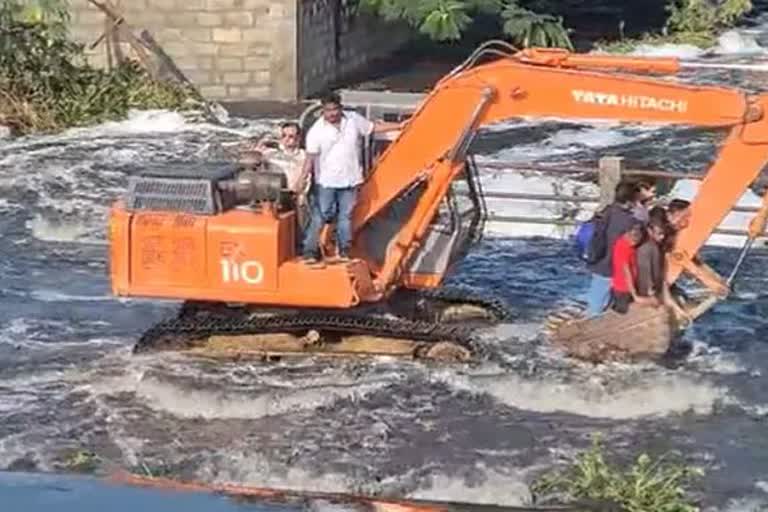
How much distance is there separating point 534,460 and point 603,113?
10.4ft

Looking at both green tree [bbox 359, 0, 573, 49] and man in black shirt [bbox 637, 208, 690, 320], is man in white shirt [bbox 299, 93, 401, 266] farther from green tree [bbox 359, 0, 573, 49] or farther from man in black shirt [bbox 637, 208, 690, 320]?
green tree [bbox 359, 0, 573, 49]

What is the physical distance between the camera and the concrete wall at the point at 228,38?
104ft

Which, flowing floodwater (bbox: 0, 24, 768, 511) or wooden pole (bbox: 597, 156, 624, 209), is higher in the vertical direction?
wooden pole (bbox: 597, 156, 624, 209)

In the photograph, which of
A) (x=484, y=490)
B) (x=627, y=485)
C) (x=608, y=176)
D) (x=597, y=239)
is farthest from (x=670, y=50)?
(x=627, y=485)

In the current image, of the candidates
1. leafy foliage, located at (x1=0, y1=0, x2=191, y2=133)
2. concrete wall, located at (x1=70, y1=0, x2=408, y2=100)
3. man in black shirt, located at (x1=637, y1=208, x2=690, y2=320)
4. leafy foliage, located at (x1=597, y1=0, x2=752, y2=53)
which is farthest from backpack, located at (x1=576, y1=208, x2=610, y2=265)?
leafy foliage, located at (x1=597, y1=0, x2=752, y2=53)

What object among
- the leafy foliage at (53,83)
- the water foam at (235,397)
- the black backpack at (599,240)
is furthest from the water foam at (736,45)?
the water foam at (235,397)

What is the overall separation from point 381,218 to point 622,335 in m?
2.32

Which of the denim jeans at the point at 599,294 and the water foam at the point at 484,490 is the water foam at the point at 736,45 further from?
the water foam at the point at 484,490

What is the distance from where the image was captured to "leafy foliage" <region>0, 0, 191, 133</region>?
29.1 m

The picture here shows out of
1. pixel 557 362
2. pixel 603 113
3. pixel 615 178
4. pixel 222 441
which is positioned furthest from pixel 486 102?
pixel 615 178

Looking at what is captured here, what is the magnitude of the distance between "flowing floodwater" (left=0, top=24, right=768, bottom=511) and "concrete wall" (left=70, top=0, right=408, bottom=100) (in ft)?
38.8

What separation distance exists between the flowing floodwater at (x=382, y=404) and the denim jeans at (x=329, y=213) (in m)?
1.08

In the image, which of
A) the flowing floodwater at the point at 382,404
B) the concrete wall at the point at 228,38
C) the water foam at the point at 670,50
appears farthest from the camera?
the water foam at the point at 670,50

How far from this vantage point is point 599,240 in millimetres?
15344
